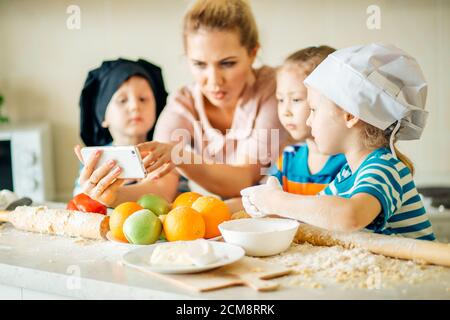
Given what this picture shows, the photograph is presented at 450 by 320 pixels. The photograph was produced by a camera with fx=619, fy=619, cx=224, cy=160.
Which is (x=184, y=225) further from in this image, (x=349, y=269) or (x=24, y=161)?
(x=24, y=161)

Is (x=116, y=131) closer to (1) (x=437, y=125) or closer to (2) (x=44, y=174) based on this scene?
(2) (x=44, y=174)

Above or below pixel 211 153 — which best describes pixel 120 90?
above

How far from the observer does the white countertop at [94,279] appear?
908mm

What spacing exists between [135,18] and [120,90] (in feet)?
3.58

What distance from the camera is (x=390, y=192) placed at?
3.69ft

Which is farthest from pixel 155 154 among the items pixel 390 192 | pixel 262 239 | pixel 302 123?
pixel 390 192

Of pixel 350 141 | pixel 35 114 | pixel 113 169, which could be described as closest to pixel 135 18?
pixel 35 114

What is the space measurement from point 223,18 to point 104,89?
0.53 meters

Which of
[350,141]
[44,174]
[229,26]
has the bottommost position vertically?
[44,174]

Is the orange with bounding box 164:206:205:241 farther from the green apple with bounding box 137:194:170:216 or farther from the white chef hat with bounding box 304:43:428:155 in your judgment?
the white chef hat with bounding box 304:43:428:155

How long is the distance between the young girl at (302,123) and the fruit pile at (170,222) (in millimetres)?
504

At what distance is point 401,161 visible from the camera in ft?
4.20
